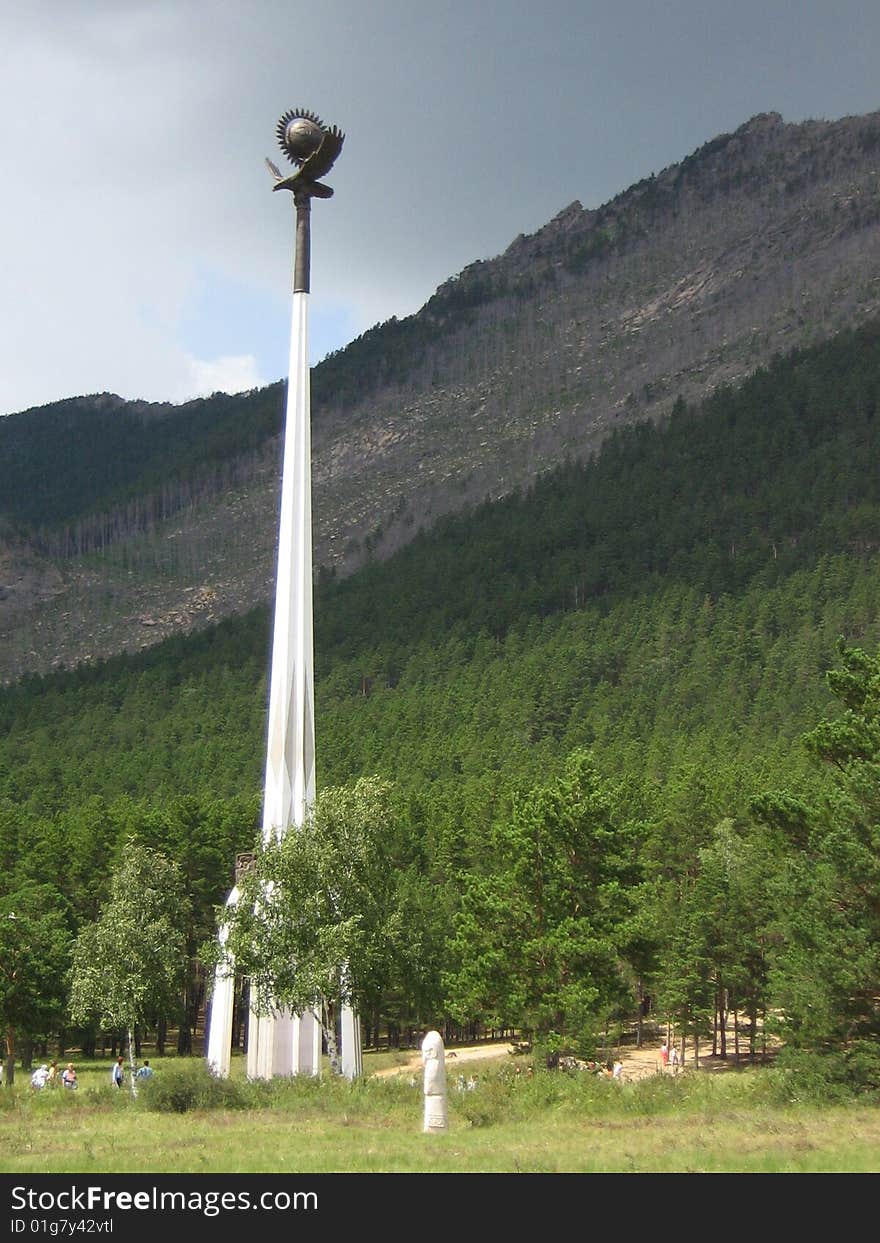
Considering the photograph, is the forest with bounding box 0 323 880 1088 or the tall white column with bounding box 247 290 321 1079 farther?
the forest with bounding box 0 323 880 1088

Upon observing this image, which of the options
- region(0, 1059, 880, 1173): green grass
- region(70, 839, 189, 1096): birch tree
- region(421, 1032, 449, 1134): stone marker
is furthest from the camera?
region(70, 839, 189, 1096): birch tree

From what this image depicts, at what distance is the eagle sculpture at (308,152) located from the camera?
107 feet

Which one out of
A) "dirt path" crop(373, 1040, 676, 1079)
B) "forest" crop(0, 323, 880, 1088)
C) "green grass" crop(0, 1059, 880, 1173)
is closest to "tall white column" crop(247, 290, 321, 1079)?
"green grass" crop(0, 1059, 880, 1173)

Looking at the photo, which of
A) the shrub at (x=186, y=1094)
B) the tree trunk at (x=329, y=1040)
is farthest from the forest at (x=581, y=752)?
the shrub at (x=186, y=1094)

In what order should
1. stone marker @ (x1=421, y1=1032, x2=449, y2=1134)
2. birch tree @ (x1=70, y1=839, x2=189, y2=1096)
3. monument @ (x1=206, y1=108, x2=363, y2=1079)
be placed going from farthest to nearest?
birch tree @ (x1=70, y1=839, x2=189, y2=1096) → monument @ (x1=206, y1=108, x2=363, y2=1079) → stone marker @ (x1=421, y1=1032, x2=449, y2=1134)

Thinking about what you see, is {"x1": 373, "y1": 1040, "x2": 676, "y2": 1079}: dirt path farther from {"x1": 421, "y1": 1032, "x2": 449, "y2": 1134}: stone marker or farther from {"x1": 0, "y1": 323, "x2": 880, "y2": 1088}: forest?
{"x1": 421, "y1": 1032, "x2": 449, "y2": 1134}: stone marker

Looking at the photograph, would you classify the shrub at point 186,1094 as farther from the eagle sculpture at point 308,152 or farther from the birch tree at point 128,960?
the eagle sculpture at point 308,152

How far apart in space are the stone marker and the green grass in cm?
34

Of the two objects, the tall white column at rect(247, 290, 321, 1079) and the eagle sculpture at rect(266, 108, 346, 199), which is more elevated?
the eagle sculpture at rect(266, 108, 346, 199)

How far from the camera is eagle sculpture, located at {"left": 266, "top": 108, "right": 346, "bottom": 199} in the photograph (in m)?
32.6

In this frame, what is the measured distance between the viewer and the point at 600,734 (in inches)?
3172

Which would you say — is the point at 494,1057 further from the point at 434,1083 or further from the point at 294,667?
the point at 434,1083

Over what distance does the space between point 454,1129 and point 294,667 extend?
14128 mm
